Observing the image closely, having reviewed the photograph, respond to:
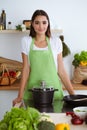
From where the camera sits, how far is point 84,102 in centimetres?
165

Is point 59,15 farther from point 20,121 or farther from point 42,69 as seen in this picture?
point 20,121

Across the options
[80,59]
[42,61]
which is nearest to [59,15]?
[80,59]

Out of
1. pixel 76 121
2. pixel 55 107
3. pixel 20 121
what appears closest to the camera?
pixel 20 121

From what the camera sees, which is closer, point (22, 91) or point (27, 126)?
point (27, 126)

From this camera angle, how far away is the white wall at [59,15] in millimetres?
3254

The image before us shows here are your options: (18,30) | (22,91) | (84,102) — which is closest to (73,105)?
(84,102)

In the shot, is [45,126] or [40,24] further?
[40,24]

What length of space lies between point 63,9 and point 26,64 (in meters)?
1.34

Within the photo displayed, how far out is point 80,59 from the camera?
3109 mm

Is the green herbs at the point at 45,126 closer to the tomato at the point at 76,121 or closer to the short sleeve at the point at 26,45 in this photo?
the tomato at the point at 76,121

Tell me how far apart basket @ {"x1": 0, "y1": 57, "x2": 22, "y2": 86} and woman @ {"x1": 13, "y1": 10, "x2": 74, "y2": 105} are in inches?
34.4

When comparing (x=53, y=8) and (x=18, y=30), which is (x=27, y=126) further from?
(x=53, y=8)

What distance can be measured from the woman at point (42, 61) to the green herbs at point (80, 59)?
94cm

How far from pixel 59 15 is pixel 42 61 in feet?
4.05
